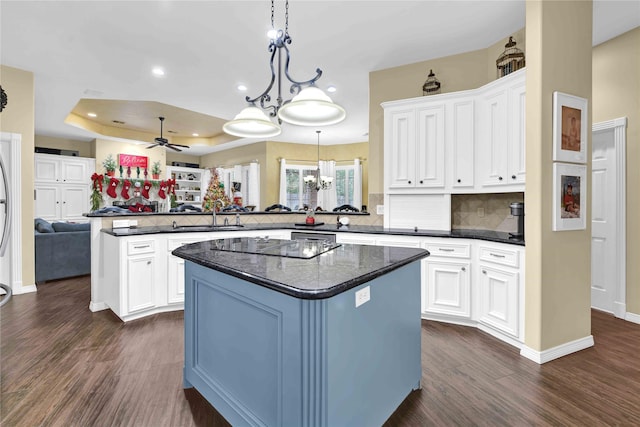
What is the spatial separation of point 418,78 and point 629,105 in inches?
84.2

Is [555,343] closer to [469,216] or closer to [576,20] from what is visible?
[469,216]

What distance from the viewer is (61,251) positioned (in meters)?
4.84

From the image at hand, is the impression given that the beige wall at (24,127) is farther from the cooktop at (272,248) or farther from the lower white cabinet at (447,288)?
the lower white cabinet at (447,288)

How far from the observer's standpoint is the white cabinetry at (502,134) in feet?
9.55

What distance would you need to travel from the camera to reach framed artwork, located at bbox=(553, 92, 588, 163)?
8.11 feet

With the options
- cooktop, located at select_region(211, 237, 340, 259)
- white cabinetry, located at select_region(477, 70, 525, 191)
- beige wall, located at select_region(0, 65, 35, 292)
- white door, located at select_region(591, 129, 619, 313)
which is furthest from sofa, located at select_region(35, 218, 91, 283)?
white door, located at select_region(591, 129, 619, 313)

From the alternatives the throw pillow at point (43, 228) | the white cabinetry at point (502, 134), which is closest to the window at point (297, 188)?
the throw pillow at point (43, 228)

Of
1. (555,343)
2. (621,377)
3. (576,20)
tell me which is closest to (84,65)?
(576,20)

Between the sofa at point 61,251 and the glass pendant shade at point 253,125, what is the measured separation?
13.3ft

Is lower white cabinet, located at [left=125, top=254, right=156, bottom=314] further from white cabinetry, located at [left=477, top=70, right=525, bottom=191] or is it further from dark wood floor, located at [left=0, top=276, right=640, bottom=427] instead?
white cabinetry, located at [left=477, top=70, right=525, bottom=191]

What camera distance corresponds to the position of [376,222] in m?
4.20

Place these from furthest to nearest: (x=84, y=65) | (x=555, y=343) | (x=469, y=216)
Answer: (x=84, y=65)
(x=469, y=216)
(x=555, y=343)

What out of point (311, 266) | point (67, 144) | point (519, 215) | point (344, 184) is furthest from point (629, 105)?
point (67, 144)

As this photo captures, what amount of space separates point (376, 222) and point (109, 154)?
7391mm
